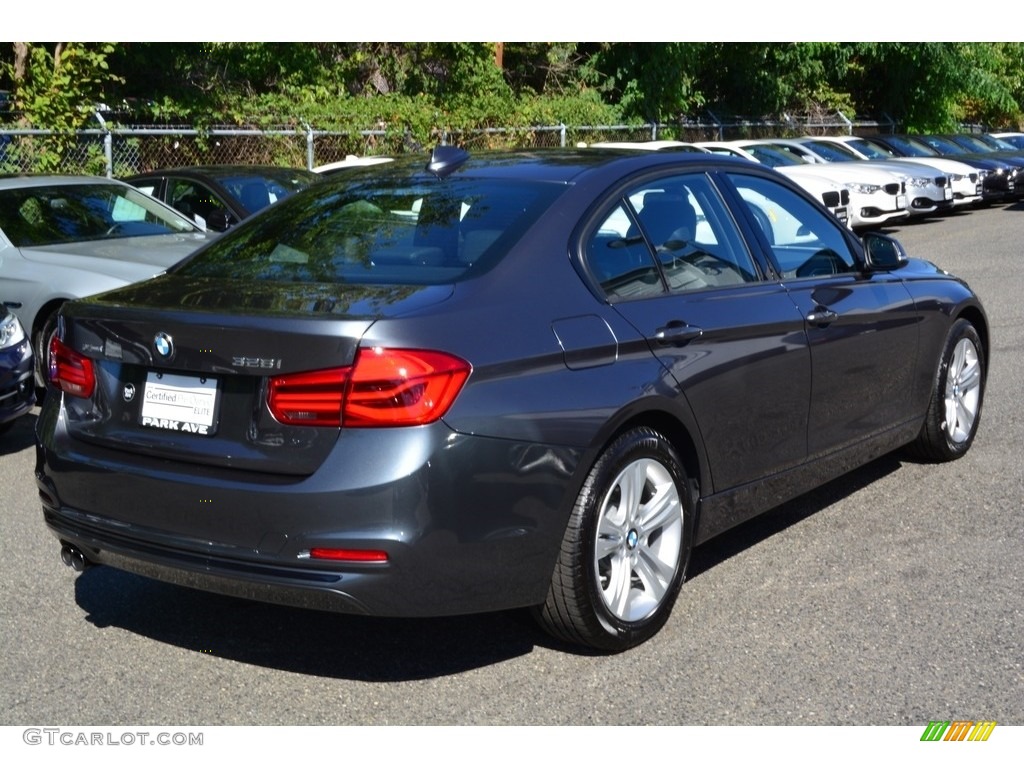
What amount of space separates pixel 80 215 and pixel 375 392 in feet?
22.2

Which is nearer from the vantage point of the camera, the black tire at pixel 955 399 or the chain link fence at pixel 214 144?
the black tire at pixel 955 399

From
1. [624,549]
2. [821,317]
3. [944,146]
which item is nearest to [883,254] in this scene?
[821,317]

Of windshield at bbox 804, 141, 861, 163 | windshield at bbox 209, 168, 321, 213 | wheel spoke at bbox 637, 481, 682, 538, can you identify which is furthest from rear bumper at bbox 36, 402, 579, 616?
windshield at bbox 804, 141, 861, 163

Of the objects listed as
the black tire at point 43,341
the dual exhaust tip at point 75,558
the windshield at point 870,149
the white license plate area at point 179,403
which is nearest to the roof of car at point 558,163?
the white license plate area at point 179,403

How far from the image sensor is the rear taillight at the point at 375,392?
152 inches

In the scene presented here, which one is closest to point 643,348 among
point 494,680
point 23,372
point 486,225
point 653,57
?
point 486,225

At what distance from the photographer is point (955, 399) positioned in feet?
22.5

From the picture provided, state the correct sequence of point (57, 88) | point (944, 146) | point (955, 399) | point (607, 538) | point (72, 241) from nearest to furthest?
point (607, 538) → point (955, 399) → point (72, 241) → point (57, 88) → point (944, 146)

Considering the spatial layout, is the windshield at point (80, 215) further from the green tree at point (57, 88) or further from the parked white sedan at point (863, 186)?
the parked white sedan at point (863, 186)

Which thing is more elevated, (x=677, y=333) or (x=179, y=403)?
(x=677, y=333)

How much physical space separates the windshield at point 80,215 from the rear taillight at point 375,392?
19.9ft

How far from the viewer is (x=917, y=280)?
6.45m

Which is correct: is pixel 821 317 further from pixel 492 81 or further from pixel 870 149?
pixel 492 81

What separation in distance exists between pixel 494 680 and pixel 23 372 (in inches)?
173
